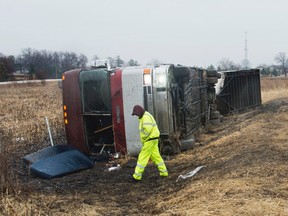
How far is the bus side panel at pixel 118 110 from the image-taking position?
865cm

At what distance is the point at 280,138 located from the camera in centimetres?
818

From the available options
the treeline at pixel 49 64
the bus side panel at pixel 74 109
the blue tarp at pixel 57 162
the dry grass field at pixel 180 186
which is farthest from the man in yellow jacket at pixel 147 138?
the treeline at pixel 49 64

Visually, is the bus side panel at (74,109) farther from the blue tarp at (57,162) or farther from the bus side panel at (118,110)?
the bus side panel at (118,110)

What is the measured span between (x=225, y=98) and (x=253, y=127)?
585 cm

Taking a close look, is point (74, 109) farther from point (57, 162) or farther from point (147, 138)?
point (147, 138)

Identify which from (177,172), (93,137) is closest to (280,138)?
(177,172)

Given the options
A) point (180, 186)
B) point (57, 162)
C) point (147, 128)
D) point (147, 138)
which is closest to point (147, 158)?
point (147, 138)

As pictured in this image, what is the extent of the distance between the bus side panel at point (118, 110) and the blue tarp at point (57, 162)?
82 centimetres

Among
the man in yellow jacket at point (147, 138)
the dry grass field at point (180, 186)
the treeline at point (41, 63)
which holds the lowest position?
the dry grass field at point (180, 186)

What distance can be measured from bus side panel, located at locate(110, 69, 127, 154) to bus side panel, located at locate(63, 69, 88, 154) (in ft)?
2.93

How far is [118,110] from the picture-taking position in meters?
8.69

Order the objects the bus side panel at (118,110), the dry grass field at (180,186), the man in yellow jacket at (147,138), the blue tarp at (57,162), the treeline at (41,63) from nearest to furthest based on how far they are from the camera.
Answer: the dry grass field at (180,186)
the man in yellow jacket at (147,138)
the blue tarp at (57,162)
the bus side panel at (118,110)
the treeline at (41,63)

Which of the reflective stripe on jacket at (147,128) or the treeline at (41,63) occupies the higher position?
the treeline at (41,63)

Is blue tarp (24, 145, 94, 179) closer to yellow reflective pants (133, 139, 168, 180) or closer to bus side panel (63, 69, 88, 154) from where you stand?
bus side panel (63, 69, 88, 154)
